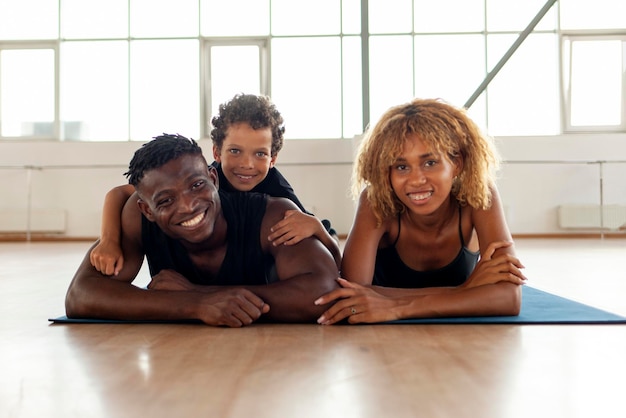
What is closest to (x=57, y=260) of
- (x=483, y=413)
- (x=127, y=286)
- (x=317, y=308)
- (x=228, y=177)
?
(x=228, y=177)

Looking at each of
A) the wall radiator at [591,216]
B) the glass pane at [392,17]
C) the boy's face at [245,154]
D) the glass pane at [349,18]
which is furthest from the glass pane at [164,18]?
the boy's face at [245,154]

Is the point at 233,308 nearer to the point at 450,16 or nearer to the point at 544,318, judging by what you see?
the point at 544,318

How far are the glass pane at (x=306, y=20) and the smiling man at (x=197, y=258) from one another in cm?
698

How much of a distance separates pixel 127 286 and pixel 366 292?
0.73 meters

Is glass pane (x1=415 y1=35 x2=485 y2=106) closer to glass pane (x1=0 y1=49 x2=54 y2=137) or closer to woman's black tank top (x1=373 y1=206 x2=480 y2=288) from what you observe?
glass pane (x1=0 y1=49 x2=54 y2=137)

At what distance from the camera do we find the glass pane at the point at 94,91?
8859 millimetres

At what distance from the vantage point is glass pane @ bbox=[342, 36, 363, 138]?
876 cm

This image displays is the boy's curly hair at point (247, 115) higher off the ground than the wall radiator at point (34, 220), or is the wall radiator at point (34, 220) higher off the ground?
the boy's curly hair at point (247, 115)

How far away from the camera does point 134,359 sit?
147 centimetres

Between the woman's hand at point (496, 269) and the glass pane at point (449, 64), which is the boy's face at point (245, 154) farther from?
the glass pane at point (449, 64)

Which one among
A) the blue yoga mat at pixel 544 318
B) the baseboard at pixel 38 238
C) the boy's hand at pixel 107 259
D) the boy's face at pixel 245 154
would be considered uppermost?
the boy's face at pixel 245 154

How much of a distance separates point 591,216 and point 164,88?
5.73 m

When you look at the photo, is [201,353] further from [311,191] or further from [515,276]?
[311,191]

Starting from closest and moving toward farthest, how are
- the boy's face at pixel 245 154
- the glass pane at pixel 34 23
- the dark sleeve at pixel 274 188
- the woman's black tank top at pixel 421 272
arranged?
the woman's black tank top at pixel 421 272, the boy's face at pixel 245 154, the dark sleeve at pixel 274 188, the glass pane at pixel 34 23
